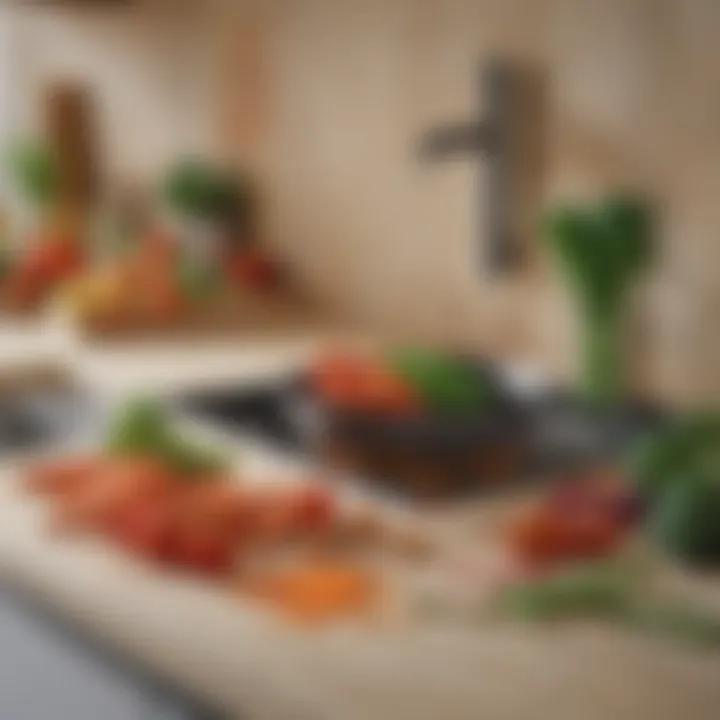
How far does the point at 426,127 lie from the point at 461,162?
0.07 metres

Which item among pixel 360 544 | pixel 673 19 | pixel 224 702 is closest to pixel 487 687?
pixel 224 702

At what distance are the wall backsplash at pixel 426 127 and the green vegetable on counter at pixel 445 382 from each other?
0.62 feet

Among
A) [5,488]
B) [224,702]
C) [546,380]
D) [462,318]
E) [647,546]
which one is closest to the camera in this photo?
[224,702]

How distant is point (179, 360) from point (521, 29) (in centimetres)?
49

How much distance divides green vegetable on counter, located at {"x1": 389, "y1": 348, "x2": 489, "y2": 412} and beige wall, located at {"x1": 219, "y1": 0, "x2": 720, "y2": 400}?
0.19 meters

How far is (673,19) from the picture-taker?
1.54m

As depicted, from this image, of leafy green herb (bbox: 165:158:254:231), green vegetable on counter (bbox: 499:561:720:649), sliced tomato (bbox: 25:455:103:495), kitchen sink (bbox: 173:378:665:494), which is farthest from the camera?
leafy green herb (bbox: 165:158:254:231)

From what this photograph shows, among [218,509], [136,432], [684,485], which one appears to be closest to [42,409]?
[136,432]

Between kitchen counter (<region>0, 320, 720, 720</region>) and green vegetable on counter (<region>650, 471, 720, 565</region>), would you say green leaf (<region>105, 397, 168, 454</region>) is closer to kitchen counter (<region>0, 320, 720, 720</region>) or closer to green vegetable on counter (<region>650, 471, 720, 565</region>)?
kitchen counter (<region>0, 320, 720, 720</region>)

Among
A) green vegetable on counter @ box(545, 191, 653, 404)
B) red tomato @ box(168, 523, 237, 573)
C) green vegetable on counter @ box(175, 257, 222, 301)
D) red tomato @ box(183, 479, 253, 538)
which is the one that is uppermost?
green vegetable on counter @ box(175, 257, 222, 301)

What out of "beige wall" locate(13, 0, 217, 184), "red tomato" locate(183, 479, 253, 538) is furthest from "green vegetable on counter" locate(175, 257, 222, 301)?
"red tomato" locate(183, 479, 253, 538)

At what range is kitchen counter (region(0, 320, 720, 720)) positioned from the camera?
0.97 m

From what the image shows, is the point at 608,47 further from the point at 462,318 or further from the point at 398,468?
the point at 398,468

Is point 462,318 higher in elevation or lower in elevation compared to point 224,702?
higher
